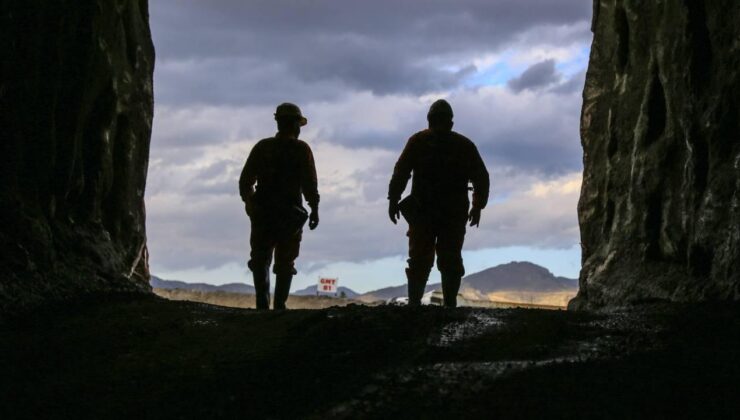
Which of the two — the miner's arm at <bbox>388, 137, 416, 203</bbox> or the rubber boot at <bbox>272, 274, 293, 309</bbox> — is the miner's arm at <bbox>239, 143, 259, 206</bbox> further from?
the miner's arm at <bbox>388, 137, 416, 203</bbox>

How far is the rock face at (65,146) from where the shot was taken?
6992 mm

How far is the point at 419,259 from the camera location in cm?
928

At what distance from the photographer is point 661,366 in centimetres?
473

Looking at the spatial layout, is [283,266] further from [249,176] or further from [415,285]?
[415,285]

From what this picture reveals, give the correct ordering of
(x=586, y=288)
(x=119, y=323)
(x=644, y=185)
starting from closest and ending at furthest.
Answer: (x=119, y=323) < (x=644, y=185) < (x=586, y=288)

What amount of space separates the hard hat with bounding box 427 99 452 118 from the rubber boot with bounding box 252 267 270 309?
7.68 feet

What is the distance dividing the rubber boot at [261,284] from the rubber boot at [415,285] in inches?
58.0

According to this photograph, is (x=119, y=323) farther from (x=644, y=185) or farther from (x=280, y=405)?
(x=644, y=185)

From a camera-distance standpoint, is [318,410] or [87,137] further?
[87,137]

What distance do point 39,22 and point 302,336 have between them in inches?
138

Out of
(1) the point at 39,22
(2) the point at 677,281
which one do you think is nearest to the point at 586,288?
(2) the point at 677,281

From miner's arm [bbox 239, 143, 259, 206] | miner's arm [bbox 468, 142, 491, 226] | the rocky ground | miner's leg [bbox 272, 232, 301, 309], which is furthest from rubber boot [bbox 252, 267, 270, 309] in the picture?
the rocky ground

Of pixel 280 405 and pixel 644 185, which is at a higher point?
pixel 644 185

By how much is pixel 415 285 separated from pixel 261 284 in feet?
5.22
